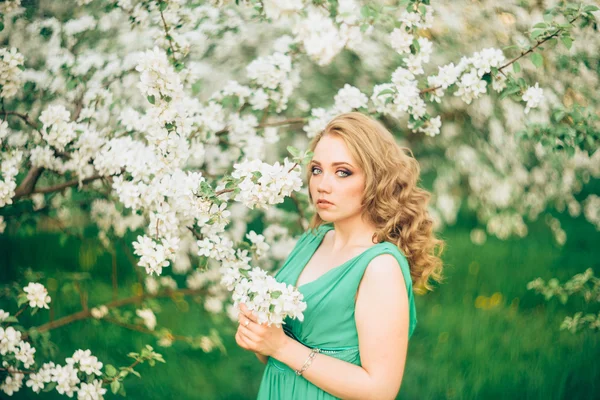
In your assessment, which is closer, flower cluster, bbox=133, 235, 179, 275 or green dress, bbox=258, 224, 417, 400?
green dress, bbox=258, 224, 417, 400

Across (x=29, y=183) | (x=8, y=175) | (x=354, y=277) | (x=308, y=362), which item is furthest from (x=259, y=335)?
(x=29, y=183)

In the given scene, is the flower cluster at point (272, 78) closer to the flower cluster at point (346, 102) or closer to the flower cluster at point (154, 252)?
the flower cluster at point (346, 102)

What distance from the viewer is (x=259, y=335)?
5.71ft

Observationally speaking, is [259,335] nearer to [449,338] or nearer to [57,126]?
[57,126]

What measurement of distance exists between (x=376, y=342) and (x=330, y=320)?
178 mm

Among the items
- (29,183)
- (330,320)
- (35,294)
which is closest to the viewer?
(330,320)

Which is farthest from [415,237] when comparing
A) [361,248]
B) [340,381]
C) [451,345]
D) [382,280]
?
[451,345]

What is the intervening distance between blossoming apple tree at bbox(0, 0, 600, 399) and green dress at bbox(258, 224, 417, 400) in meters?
0.19

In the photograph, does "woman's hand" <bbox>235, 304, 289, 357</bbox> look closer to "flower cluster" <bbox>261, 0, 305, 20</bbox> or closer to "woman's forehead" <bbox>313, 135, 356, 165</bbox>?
"woman's forehead" <bbox>313, 135, 356, 165</bbox>

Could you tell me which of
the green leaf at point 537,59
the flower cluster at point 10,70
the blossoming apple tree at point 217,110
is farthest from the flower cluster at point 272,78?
the green leaf at point 537,59

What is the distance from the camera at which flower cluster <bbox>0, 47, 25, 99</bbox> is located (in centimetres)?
226

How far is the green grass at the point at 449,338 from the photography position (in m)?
3.69

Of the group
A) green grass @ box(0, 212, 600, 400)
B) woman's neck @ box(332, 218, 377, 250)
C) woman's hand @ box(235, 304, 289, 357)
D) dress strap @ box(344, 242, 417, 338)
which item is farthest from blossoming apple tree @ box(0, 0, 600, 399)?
green grass @ box(0, 212, 600, 400)

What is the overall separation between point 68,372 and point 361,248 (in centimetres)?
127
